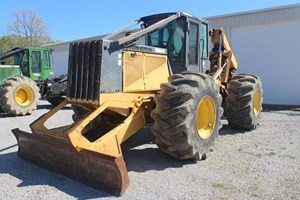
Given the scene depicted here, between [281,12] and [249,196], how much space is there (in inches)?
464

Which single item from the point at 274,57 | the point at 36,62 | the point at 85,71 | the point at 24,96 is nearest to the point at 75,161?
the point at 85,71

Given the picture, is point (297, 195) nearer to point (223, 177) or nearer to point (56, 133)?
point (223, 177)

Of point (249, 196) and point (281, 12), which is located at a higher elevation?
point (281, 12)

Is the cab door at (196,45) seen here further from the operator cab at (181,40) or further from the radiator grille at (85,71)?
the radiator grille at (85,71)

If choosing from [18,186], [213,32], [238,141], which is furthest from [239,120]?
[18,186]

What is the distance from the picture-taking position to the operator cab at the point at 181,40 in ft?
20.3

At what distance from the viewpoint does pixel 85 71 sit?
4953mm

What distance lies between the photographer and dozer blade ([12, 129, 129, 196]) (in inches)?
159

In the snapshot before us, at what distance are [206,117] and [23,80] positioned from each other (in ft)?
27.6

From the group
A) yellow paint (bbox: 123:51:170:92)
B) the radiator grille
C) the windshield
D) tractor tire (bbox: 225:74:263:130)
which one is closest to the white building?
tractor tire (bbox: 225:74:263:130)

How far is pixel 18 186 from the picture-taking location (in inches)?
172

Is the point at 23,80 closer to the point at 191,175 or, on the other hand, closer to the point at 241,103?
the point at 241,103

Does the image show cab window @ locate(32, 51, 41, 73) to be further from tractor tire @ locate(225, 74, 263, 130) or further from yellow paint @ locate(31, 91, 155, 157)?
tractor tire @ locate(225, 74, 263, 130)

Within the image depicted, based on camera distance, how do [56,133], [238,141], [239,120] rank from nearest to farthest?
[56,133] → [238,141] → [239,120]
